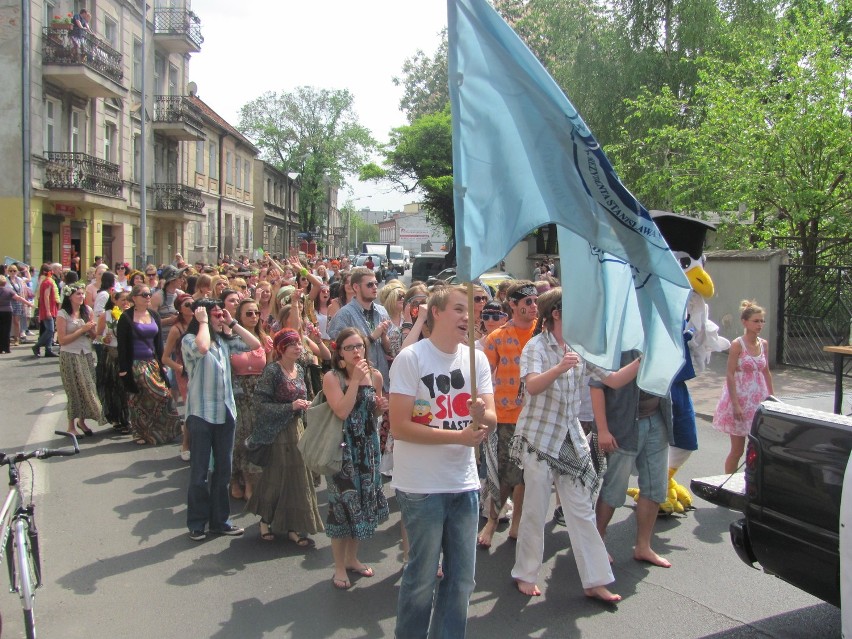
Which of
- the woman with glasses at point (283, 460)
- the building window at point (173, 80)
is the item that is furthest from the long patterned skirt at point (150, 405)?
the building window at point (173, 80)

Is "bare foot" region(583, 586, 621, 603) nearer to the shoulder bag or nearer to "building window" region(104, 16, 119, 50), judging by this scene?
the shoulder bag

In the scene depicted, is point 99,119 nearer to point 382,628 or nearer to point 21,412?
point 21,412

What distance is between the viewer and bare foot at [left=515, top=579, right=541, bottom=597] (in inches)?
187

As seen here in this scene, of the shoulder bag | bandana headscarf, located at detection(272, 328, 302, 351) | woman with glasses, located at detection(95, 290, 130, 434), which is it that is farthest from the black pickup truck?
woman with glasses, located at detection(95, 290, 130, 434)

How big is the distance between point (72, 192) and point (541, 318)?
23.3m

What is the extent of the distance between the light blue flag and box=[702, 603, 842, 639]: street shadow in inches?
58.0

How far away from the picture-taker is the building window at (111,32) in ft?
93.6

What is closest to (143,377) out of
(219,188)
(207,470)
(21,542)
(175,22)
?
(207,470)

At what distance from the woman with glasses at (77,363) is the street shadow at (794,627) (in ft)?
23.9

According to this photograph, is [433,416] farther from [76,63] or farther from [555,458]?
[76,63]

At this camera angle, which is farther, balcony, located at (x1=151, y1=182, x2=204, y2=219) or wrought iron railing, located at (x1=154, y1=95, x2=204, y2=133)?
balcony, located at (x1=151, y1=182, x2=204, y2=219)

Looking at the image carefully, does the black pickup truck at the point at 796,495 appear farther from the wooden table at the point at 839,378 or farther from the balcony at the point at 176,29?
the balcony at the point at 176,29

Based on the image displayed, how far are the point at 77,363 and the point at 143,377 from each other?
101 centimetres

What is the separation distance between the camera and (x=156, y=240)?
35.8 metres
